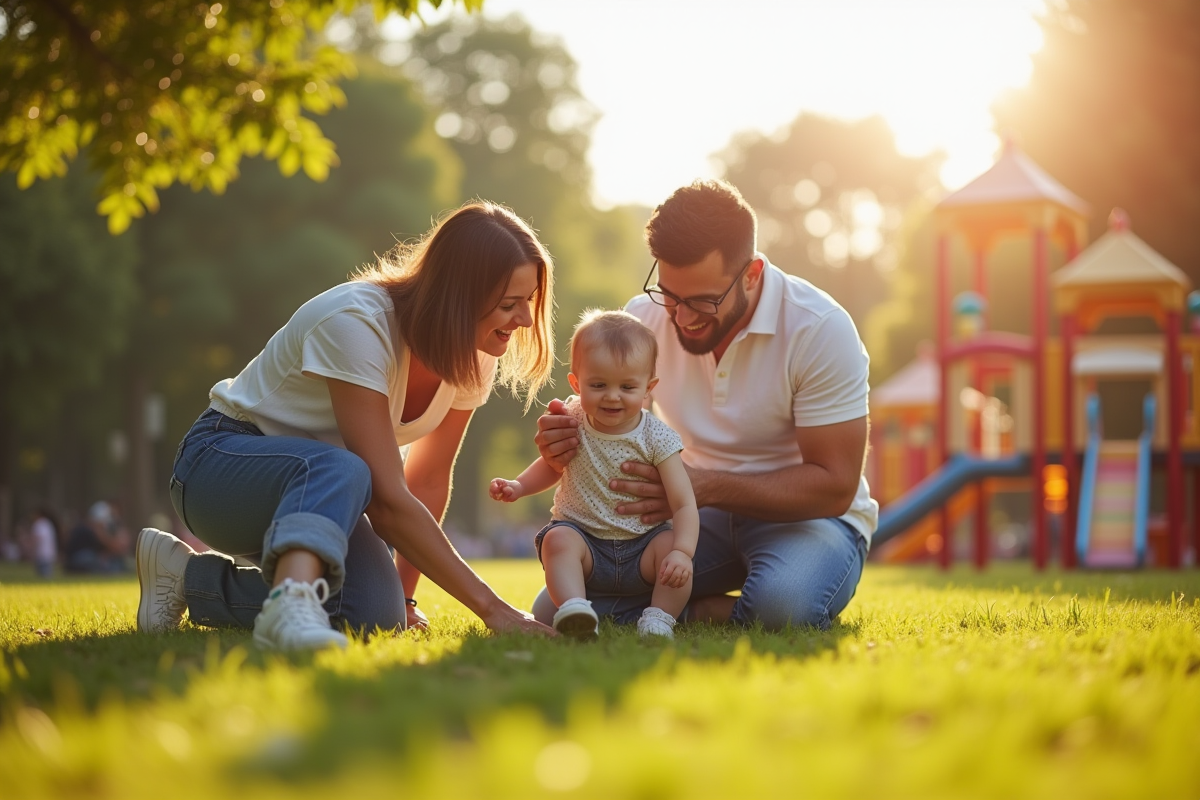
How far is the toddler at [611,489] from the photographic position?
4707 millimetres

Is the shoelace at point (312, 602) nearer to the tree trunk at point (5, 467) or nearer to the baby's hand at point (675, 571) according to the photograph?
the baby's hand at point (675, 571)

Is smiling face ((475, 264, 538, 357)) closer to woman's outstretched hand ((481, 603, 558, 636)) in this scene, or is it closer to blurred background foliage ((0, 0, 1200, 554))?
woman's outstretched hand ((481, 603, 558, 636))

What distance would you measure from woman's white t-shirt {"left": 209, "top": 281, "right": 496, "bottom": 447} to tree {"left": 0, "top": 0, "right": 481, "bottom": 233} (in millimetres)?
1876

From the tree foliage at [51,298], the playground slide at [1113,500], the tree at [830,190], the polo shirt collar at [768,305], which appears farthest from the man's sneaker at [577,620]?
the tree at [830,190]

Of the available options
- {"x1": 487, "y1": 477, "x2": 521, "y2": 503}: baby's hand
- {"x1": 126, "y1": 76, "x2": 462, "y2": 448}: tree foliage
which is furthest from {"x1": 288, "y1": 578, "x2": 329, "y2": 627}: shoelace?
{"x1": 126, "y1": 76, "x2": 462, "y2": 448}: tree foliage

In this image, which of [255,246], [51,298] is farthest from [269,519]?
[255,246]

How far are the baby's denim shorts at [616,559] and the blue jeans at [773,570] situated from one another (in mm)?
140

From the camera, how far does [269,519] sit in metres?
4.41

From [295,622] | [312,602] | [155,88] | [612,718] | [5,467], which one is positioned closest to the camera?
[612,718]

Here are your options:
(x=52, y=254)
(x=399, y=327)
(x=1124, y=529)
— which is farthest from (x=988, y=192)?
(x=52, y=254)

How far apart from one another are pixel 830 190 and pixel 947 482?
3802cm

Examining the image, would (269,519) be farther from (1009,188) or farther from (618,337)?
(1009,188)

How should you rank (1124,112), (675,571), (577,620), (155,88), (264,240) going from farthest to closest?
1. (264,240)
2. (1124,112)
3. (155,88)
4. (675,571)
5. (577,620)

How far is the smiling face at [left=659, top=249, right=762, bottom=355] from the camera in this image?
5078 millimetres
